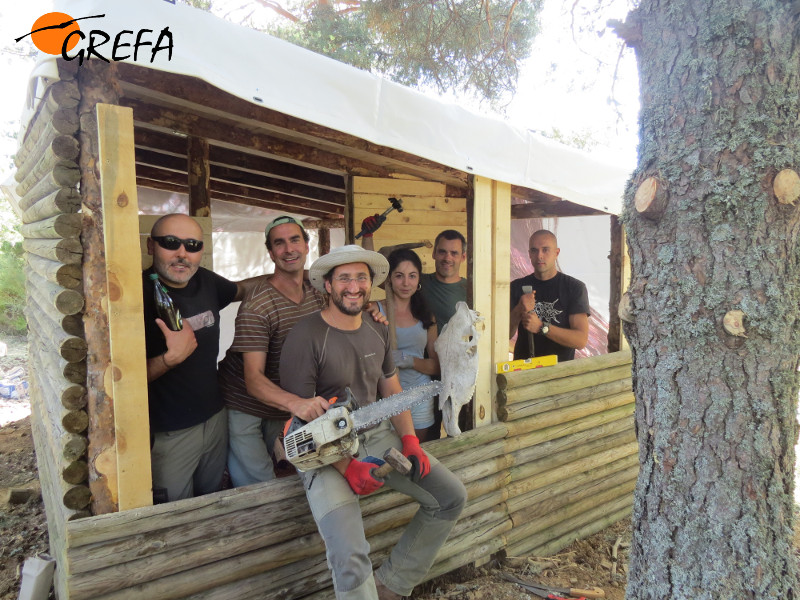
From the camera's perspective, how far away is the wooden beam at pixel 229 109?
276 centimetres

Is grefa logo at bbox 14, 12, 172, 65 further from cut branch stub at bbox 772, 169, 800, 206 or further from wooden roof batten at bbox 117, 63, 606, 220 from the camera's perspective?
cut branch stub at bbox 772, 169, 800, 206

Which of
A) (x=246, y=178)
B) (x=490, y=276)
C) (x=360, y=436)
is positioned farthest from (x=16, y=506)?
(x=490, y=276)

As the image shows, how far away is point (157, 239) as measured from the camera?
2.75 meters

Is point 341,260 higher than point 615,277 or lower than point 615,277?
higher

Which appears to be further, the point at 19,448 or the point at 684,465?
the point at 19,448

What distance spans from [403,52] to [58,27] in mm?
7506

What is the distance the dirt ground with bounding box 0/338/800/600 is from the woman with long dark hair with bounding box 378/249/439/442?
44.1 inches

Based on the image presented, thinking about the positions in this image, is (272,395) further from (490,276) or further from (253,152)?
Result: (253,152)

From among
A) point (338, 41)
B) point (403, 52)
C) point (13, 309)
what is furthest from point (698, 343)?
point (13, 309)

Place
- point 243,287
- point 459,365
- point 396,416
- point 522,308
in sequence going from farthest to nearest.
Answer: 1. point 522,308
2. point 459,365
3. point 243,287
4. point 396,416

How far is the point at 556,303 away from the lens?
4.85 metres

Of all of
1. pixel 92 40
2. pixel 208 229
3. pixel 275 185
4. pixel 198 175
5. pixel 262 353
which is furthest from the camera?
pixel 275 185

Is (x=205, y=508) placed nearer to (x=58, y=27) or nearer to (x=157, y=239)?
(x=157, y=239)

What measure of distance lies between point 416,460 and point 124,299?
175cm
